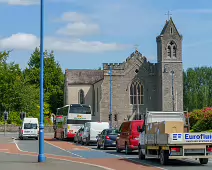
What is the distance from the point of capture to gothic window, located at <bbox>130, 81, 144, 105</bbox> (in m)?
84.3

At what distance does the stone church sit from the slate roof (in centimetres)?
1021

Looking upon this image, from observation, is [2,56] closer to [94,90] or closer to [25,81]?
[25,81]

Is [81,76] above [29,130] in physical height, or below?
above

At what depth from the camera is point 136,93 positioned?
84688 millimetres

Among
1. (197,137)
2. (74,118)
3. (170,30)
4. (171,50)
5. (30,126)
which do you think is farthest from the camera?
(171,50)

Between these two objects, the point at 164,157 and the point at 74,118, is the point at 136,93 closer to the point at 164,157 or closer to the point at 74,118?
the point at 74,118

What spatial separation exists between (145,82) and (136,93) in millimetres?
2335

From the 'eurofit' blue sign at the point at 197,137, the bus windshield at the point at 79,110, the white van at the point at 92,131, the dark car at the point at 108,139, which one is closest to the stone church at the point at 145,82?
the bus windshield at the point at 79,110

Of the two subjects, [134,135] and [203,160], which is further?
[134,135]

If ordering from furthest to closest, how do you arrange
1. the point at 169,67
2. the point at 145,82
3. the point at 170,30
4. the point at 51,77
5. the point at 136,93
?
the point at 51,77
the point at 145,82
the point at 136,93
the point at 170,30
the point at 169,67

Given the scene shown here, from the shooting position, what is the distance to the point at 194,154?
19.9m

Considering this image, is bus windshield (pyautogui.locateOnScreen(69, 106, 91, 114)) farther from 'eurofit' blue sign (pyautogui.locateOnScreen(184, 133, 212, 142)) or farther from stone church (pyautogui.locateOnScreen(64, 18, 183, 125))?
'eurofit' blue sign (pyautogui.locateOnScreen(184, 133, 212, 142))

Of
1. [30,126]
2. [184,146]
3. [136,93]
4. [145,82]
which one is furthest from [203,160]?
[145,82]

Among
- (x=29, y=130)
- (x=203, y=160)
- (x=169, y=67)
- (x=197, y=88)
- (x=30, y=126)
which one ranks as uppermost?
(x=169, y=67)
